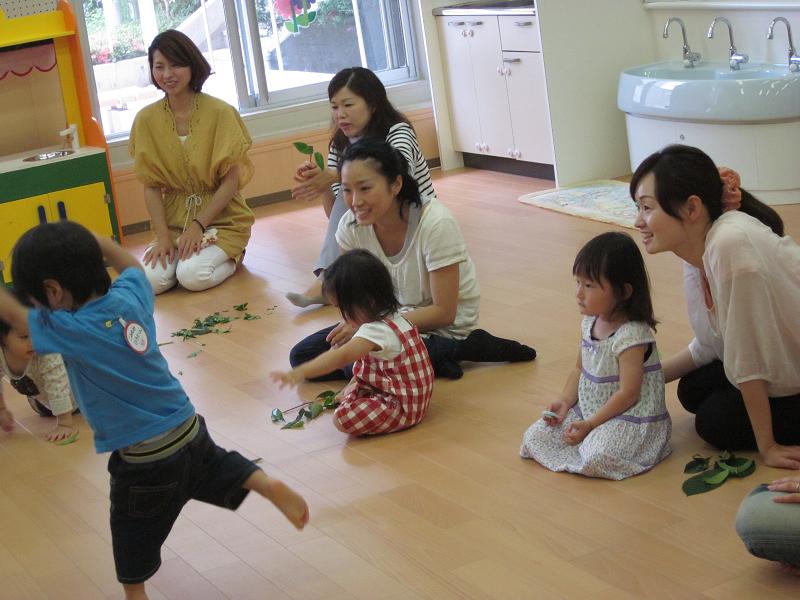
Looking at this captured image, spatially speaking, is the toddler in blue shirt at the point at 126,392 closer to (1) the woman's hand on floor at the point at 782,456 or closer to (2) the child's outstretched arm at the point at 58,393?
(1) the woman's hand on floor at the point at 782,456

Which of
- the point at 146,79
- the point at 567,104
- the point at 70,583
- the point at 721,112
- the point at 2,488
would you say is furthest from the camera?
the point at 146,79

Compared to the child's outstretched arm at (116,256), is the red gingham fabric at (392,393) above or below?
below

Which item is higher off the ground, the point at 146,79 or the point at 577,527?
the point at 146,79

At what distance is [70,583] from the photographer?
2.50 m

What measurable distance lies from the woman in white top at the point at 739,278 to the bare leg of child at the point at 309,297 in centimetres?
201

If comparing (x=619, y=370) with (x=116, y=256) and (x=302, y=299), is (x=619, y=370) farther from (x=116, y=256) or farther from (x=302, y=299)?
(x=302, y=299)

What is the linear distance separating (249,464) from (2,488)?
1071 mm

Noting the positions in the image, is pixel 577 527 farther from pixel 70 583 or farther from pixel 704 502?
pixel 70 583

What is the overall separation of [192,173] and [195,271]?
18.1 inches

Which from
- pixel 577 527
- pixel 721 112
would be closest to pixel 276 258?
pixel 721 112

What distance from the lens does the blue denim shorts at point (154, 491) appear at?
87.9 inches

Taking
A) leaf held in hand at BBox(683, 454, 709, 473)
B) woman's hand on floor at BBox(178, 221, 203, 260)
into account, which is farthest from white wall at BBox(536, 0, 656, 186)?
leaf held in hand at BBox(683, 454, 709, 473)

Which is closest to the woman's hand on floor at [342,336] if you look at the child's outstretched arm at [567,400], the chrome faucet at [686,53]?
the child's outstretched arm at [567,400]

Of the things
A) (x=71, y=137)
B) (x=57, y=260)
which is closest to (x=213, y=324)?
(x=71, y=137)
